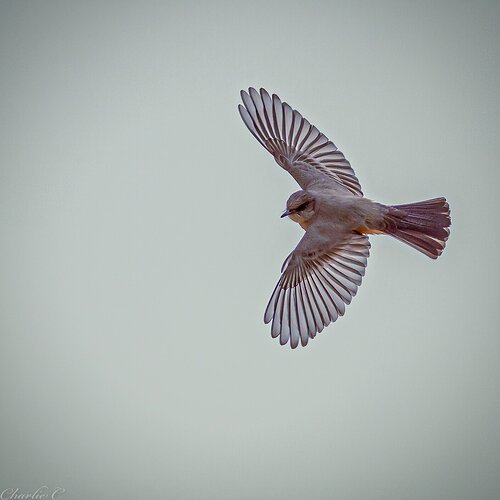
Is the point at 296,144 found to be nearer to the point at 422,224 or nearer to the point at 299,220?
the point at 299,220

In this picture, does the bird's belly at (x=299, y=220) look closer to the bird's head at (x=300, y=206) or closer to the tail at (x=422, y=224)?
the bird's head at (x=300, y=206)

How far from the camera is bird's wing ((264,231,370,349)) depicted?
305 centimetres

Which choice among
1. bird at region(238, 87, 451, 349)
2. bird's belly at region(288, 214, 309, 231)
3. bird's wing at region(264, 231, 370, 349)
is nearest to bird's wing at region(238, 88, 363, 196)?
bird at region(238, 87, 451, 349)

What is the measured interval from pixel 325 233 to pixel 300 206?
0.14 meters

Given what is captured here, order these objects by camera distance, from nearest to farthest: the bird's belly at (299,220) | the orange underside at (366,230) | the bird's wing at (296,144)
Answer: the orange underside at (366,230), the bird's belly at (299,220), the bird's wing at (296,144)

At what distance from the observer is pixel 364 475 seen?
6965 millimetres

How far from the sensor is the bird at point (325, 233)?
9.89ft

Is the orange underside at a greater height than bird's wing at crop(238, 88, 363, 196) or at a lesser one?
lesser

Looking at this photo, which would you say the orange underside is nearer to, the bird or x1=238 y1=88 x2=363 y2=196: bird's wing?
the bird

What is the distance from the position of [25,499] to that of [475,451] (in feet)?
12.8

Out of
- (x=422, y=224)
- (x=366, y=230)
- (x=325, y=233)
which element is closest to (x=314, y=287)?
(x=325, y=233)

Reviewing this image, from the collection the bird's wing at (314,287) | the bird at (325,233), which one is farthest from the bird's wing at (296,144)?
the bird's wing at (314,287)

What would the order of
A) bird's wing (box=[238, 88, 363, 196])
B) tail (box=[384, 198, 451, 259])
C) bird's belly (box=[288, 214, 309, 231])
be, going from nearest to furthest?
1. tail (box=[384, 198, 451, 259])
2. bird's belly (box=[288, 214, 309, 231])
3. bird's wing (box=[238, 88, 363, 196])

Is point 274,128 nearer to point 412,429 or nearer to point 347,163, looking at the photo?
point 347,163
